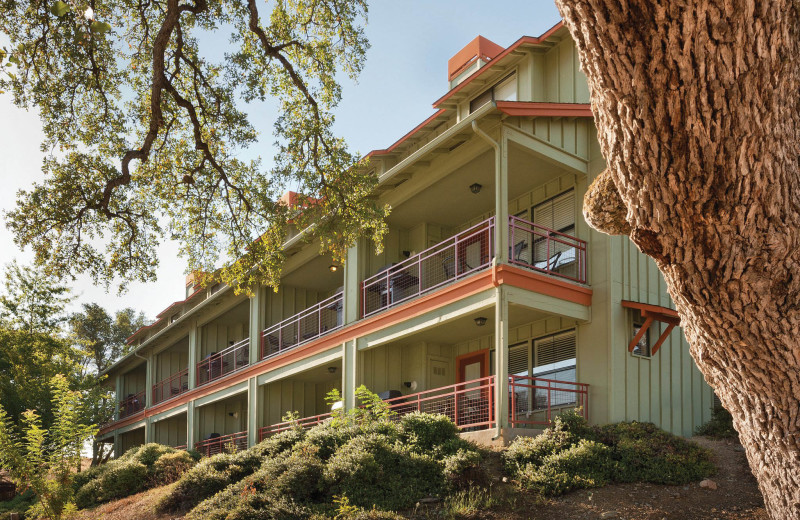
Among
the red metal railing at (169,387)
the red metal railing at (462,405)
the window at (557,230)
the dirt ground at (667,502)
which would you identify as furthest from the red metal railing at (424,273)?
the red metal railing at (169,387)

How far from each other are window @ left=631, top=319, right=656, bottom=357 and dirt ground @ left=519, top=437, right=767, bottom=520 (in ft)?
12.2

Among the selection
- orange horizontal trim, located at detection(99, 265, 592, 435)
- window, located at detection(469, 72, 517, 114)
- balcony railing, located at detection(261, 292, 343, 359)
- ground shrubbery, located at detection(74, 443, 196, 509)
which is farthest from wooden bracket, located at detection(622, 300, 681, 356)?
ground shrubbery, located at detection(74, 443, 196, 509)

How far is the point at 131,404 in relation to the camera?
1411 inches

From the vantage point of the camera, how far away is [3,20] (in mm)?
11422

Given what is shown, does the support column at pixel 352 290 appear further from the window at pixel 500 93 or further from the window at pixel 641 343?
the window at pixel 641 343

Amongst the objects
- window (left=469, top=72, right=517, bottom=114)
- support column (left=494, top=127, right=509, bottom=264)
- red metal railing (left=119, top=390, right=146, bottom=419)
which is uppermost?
window (left=469, top=72, right=517, bottom=114)

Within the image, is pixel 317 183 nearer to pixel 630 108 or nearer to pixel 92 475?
pixel 630 108

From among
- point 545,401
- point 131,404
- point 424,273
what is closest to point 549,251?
point 545,401

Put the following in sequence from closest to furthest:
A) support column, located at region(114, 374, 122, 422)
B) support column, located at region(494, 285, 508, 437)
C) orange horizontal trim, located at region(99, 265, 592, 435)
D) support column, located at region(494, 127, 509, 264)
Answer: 1. support column, located at region(494, 285, 508, 437)
2. orange horizontal trim, located at region(99, 265, 592, 435)
3. support column, located at region(494, 127, 509, 264)
4. support column, located at region(114, 374, 122, 422)

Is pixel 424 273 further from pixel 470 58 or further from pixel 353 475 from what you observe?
pixel 353 475

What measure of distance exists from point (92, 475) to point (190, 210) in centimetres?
1142

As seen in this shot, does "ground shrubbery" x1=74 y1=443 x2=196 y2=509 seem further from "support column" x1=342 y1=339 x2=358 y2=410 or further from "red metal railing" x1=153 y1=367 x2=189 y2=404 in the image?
"red metal railing" x1=153 y1=367 x2=189 y2=404

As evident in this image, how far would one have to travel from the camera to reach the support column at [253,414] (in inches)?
Answer: 862

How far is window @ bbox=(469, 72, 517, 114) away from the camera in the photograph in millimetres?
17906
